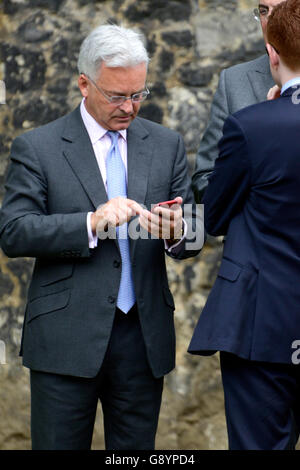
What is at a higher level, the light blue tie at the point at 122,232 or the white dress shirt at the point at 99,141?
the white dress shirt at the point at 99,141

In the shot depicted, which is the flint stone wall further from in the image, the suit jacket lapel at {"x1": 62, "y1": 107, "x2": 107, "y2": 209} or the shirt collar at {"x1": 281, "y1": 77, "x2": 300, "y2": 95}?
the shirt collar at {"x1": 281, "y1": 77, "x2": 300, "y2": 95}

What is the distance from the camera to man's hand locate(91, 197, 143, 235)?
2.63 m

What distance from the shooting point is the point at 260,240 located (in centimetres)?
253

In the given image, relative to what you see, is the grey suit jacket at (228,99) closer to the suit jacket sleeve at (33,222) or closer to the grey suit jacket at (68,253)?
the grey suit jacket at (68,253)

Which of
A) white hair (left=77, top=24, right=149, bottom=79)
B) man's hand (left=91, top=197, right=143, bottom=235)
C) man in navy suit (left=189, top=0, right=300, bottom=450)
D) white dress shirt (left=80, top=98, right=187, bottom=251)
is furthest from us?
white dress shirt (left=80, top=98, right=187, bottom=251)

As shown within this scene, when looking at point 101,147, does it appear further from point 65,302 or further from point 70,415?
point 70,415

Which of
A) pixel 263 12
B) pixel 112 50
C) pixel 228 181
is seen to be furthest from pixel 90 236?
pixel 263 12

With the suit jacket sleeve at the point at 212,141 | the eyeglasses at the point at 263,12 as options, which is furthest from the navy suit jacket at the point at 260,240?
the eyeglasses at the point at 263,12

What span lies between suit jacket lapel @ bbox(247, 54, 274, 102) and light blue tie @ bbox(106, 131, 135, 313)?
1.84 feet

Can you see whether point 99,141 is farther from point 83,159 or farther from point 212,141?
point 212,141

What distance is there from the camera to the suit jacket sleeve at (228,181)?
2508 millimetres

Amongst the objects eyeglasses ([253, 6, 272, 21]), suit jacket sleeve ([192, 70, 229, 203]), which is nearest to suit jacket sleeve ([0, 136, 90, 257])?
suit jacket sleeve ([192, 70, 229, 203])
